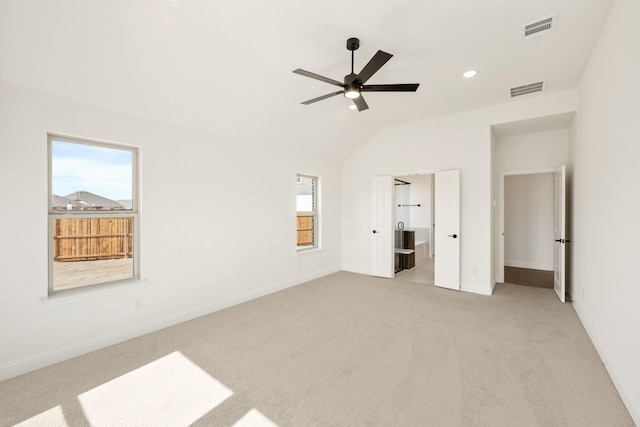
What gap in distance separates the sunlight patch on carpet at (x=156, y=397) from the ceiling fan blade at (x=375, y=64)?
9.54 ft

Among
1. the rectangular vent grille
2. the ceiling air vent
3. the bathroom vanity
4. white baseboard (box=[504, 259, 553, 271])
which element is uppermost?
the rectangular vent grille

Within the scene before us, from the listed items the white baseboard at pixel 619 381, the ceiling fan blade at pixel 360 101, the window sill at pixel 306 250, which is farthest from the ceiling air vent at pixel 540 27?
the window sill at pixel 306 250

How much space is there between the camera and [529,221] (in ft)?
20.9

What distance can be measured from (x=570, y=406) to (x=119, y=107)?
4.75 m

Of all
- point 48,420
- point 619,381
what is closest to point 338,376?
point 48,420

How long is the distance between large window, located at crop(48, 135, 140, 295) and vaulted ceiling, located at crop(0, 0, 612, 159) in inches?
21.1

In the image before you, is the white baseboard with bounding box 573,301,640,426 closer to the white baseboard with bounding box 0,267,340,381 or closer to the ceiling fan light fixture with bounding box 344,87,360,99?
the ceiling fan light fixture with bounding box 344,87,360,99

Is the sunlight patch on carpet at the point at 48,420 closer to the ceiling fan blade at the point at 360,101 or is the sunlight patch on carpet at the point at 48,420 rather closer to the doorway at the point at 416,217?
the ceiling fan blade at the point at 360,101

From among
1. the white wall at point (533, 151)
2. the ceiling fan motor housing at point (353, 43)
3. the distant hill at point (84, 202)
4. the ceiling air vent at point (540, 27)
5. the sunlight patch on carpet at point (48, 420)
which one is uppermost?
the ceiling air vent at point (540, 27)

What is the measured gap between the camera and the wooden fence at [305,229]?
573 cm

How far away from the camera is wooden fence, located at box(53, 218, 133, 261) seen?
2.72 m

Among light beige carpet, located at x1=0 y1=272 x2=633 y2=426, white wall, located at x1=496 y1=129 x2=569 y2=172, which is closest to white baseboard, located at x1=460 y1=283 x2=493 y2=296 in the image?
light beige carpet, located at x1=0 y1=272 x2=633 y2=426

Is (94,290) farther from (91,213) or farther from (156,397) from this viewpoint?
(156,397)

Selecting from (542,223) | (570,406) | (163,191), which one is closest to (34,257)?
(163,191)
